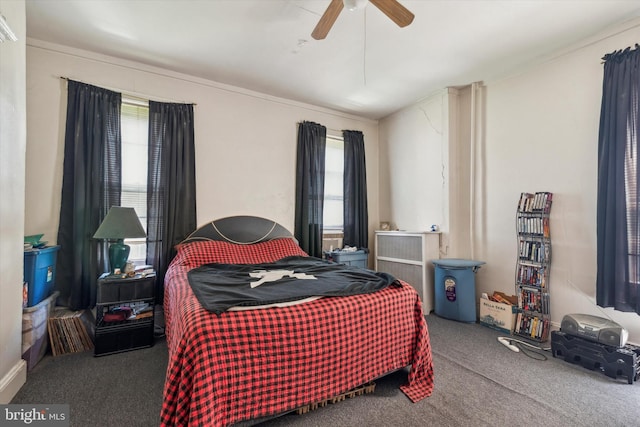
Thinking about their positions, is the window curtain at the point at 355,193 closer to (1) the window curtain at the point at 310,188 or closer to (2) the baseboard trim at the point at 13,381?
(1) the window curtain at the point at 310,188

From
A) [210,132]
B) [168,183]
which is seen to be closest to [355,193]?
[210,132]

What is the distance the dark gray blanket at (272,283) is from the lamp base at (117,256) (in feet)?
2.25

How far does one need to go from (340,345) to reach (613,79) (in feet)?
10.0

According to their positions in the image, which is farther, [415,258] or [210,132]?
[415,258]

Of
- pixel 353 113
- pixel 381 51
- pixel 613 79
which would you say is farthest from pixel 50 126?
pixel 613 79

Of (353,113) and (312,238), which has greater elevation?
(353,113)

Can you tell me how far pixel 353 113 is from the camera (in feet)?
14.7

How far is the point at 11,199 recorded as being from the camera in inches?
70.9

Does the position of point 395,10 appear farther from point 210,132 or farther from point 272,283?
point 210,132

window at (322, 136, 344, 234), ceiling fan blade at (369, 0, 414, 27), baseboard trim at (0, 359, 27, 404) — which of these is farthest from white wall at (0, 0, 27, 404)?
window at (322, 136, 344, 234)

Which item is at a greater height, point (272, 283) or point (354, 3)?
point (354, 3)

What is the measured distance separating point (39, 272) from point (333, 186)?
10.8 feet

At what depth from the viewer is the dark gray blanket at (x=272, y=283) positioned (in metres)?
1.68

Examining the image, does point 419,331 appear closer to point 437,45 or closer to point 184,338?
point 184,338
